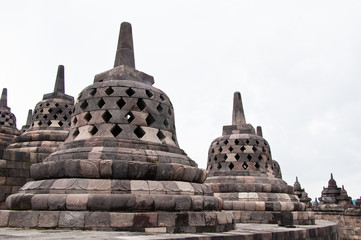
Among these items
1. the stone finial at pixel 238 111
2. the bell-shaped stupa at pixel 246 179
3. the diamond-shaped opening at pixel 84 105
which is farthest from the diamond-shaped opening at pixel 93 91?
the stone finial at pixel 238 111

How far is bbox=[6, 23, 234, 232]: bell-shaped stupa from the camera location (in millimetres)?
6238

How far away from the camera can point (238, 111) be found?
1434 centimetres

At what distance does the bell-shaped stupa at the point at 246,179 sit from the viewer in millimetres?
11445

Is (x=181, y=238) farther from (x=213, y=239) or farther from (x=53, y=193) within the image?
(x=53, y=193)

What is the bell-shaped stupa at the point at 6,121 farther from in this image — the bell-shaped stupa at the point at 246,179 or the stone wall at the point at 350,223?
the stone wall at the point at 350,223

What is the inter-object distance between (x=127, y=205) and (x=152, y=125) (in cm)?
240

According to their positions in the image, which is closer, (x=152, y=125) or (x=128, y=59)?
(x=152, y=125)

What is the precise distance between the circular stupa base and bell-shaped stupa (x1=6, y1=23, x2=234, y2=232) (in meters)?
0.02

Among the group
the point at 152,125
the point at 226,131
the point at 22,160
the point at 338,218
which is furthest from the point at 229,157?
the point at 338,218

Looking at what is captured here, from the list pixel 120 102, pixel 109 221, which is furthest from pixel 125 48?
pixel 109 221

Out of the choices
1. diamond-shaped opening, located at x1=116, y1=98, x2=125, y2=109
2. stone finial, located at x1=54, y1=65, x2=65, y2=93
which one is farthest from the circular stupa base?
stone finial, located at x1=54, y1=65, x2=65, y2=93

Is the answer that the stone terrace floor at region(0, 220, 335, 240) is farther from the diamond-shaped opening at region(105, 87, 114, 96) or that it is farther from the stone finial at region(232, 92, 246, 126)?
the stone finial at region(232, 92, 246, 126)

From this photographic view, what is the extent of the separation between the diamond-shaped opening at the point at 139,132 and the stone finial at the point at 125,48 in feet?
7.00

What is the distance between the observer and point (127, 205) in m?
6.29
